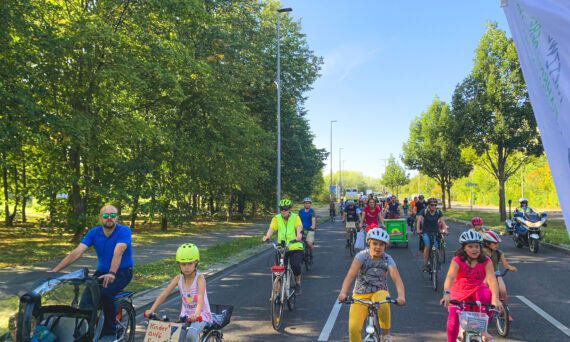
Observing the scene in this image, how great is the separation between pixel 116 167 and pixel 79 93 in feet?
9.72

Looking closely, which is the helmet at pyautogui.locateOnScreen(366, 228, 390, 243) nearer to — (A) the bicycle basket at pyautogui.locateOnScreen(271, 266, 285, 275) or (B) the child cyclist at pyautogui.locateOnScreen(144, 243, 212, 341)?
(B) the child cyclist at pyautogui.locateOnScreen(144, 243, 212, 341)

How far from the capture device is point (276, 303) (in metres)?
5.94

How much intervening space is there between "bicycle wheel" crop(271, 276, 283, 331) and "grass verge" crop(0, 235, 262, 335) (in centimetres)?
272

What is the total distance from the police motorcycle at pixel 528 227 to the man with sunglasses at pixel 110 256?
523 inches

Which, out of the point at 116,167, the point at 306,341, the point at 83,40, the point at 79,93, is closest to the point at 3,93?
the point at 83,40

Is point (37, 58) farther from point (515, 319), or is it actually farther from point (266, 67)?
point (266, 67)

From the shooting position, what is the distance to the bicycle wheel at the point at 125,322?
4730 millimetres

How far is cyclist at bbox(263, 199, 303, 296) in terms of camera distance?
7.05 meters

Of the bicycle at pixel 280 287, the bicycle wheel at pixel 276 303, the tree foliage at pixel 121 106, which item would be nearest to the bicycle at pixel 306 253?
the bicycle at pixel 280 287

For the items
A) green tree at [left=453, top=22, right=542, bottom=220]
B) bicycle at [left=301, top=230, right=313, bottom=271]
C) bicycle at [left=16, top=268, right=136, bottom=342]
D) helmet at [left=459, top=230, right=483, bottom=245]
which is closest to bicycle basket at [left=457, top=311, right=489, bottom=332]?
helmet at [left=459, top=230, right=483, bottom=245]

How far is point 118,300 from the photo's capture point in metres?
4.58

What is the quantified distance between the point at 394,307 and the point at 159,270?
5910 mm

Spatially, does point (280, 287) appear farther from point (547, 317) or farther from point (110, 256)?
point (547, 317)

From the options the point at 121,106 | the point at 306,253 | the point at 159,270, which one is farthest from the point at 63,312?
the point at 121,106
